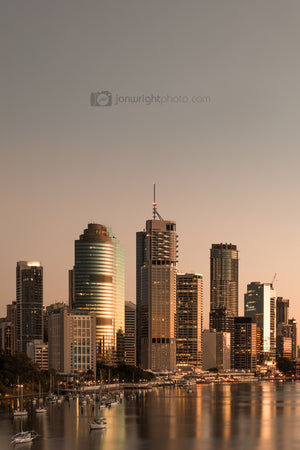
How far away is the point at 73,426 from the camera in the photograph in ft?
503

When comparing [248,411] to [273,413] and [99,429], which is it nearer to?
[273,413]

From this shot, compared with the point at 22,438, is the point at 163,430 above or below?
below

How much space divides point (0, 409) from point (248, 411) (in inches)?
2394

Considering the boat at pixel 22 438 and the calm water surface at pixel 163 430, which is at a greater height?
the boat at pixel 22 438

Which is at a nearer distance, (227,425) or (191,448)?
(191,448)

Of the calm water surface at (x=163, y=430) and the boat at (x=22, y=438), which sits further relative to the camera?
the calm water surface at (x=163, y=430)

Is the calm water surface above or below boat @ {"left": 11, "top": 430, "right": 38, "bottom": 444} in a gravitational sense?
below

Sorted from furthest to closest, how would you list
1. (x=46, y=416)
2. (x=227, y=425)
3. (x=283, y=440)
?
(x=46, y=416)
(x=227, y=425)
(x=283, y=440)

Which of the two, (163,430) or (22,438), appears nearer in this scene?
(22,438)

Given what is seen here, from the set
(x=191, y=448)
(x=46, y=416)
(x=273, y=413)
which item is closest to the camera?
(x=191, y=448)

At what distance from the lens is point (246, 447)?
415 feet

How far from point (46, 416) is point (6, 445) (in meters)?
47.8

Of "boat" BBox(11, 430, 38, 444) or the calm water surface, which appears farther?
A: the calm water surface

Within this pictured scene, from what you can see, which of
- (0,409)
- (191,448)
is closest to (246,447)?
(191,448)
